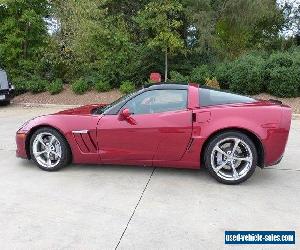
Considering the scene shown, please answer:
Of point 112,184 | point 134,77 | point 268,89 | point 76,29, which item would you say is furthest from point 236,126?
point 76,29

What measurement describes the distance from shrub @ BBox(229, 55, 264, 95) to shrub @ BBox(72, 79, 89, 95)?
18.0 ft

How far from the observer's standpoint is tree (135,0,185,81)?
515 inches

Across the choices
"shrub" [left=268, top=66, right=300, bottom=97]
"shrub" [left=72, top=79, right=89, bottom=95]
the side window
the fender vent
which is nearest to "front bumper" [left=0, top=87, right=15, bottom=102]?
"shrub" [left=72, top=79, right=89, bottom=95]

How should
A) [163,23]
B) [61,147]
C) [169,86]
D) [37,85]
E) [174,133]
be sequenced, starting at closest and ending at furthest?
[174,133] → [169,86] → [61,147] → [163,23] → [37,85]

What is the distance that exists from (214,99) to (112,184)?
175 cm

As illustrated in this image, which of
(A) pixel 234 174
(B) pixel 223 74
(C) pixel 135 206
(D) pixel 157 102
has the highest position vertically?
(B) pixel 223 74

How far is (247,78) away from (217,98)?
7.48 m

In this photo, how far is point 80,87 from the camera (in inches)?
555

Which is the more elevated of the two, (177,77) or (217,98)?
(177,77)

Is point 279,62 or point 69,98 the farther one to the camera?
point 69,98

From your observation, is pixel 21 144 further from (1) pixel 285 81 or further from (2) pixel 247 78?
(1) pixel 285 81

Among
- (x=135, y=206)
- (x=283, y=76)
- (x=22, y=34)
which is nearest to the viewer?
(x=135, y=206)

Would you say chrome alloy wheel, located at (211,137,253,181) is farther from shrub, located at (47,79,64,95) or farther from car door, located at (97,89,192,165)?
shrub, located at (47,79,64,95)

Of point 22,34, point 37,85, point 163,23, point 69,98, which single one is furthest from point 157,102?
point 22,34
